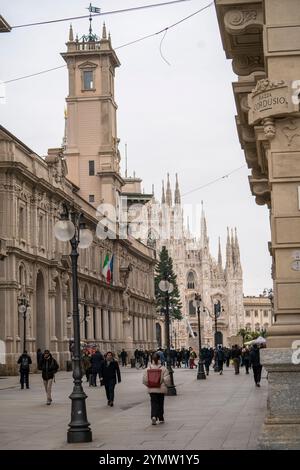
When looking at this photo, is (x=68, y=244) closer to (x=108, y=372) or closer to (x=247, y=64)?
(x=108, y=372)

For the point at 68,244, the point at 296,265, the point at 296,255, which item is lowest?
the point at 296,265

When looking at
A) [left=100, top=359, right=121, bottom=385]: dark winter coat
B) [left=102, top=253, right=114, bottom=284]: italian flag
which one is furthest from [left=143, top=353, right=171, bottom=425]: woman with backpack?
[left=102, top=253, right=114, bottom=284]: italian flag

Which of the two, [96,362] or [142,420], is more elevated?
[96,362]

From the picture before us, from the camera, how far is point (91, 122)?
3147 inches

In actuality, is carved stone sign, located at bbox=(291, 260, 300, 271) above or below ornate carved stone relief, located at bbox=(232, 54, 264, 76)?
below

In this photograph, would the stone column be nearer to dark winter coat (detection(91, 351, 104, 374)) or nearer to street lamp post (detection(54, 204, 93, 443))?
dark winter coat (detection(91, 351, 104, 374))

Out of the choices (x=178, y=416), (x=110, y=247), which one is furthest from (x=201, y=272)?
(x=178, y=416)

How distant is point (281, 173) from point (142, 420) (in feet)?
30.8

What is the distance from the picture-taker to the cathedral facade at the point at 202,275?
166m

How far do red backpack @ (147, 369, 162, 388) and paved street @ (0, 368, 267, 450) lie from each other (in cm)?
83

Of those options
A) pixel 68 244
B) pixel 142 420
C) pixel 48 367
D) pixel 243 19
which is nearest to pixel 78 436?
pixel 142 420

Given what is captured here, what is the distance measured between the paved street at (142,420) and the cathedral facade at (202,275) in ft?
436

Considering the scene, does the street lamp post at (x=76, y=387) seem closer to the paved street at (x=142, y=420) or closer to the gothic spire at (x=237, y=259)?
the paved street at (x=142, y=420)

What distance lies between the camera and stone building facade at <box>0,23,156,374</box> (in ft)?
165
